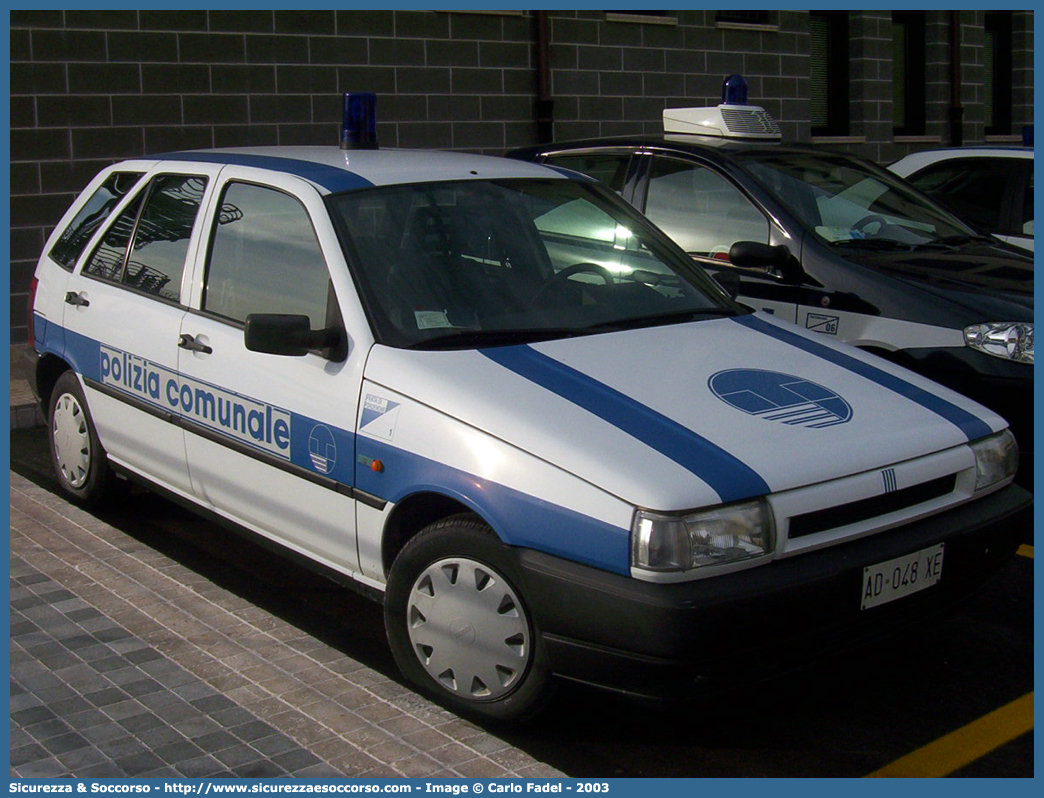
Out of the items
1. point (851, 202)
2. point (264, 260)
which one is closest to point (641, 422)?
point (264, 260)

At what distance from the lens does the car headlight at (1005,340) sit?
216 inches

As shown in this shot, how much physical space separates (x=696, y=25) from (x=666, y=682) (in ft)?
41.6

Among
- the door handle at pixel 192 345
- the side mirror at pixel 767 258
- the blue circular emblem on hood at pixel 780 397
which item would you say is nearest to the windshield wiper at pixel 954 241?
the side mirror at pixel 767 258

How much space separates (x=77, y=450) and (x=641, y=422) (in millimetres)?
3219

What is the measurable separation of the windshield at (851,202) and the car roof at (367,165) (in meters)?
1.79

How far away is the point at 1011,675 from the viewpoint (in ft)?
13.7

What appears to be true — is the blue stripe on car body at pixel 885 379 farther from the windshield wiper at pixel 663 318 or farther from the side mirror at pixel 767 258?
the side mirror at pixel 767 258

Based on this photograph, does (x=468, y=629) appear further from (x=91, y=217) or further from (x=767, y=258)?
(x=91, y=217)

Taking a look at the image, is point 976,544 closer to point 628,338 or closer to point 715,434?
point 715,434

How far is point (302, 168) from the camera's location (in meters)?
4.68

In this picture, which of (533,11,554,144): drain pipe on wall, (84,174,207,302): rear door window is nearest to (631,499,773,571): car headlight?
(84,174,207,302): rear door window

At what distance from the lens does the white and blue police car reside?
3.36 metres

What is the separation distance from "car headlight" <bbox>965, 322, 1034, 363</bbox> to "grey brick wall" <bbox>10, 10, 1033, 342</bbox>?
7236mm

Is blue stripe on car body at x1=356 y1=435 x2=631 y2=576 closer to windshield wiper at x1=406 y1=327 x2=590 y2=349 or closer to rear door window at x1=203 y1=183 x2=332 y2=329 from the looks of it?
windshield wiper at x1=406 y1=327 x2=590 y2=349
